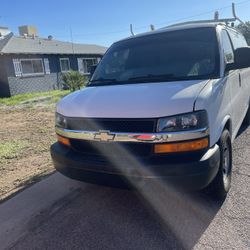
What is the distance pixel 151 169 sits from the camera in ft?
8.70

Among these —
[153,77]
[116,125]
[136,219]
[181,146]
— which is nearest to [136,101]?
[116,125]

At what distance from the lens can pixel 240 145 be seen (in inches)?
197

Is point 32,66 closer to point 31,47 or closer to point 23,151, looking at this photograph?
point 31,47

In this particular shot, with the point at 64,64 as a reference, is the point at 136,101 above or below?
below

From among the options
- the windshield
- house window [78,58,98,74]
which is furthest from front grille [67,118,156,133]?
house window [78,58,98,74]

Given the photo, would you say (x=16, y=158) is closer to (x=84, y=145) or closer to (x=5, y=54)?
(x=84, y=145)

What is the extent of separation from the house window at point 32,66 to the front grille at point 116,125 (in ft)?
58.3

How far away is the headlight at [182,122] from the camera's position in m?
2.64

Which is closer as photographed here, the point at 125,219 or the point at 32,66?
the point at 125,219

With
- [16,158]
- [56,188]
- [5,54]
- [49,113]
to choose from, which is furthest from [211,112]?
[5,54]

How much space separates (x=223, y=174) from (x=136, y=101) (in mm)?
1330

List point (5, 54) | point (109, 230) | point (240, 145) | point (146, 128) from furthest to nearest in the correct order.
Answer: point (5, 54), point (240, 145), point (109, 230), point (146, 128)

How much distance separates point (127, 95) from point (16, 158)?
11.5ft

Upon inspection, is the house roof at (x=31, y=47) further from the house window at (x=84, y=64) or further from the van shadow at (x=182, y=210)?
the van shadow at (x=182, y=210)
